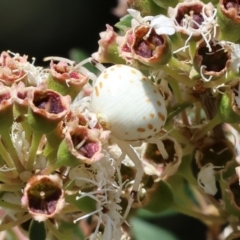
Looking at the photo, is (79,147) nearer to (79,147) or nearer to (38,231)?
(79,147)

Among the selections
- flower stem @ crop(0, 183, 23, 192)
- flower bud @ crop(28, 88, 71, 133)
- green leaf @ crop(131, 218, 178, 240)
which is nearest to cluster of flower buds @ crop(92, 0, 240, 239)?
flower bud @ crop(28, 88, 71, 133)

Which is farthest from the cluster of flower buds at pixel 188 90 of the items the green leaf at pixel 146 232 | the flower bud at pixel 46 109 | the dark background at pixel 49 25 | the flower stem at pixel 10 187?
the dark background at pixel 49 25

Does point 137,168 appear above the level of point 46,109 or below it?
below

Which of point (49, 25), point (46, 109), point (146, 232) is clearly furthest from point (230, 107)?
point (49, 25)

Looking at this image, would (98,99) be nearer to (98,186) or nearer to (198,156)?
(98,186)

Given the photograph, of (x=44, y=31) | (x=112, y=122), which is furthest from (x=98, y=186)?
(x=44, y=31)

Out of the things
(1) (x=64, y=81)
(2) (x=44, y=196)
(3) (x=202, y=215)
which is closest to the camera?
(2) (x=44, y=196)
